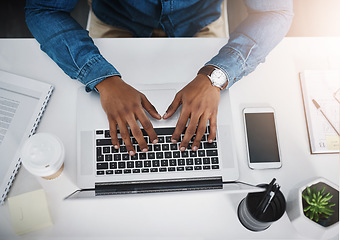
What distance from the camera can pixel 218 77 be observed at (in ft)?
2.62

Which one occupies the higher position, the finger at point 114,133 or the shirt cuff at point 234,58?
the shirt cuff at point 234,58

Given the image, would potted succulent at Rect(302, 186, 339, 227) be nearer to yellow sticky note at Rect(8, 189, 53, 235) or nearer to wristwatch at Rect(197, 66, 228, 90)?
wristwatch at Rect(197, 66, 228, 90)

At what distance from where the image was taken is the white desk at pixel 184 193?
73 cm

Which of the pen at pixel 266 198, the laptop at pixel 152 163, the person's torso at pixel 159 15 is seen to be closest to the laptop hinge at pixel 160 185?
the laptop at pixel 152 163

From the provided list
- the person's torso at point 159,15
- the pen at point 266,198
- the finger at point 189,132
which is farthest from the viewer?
the person's torso at point 159,15

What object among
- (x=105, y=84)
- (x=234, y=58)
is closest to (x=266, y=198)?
(x=234, y=58)

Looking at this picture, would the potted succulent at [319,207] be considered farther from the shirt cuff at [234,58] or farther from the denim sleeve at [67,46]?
the denim sleeve at [67,46]

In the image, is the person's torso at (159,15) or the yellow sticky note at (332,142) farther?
the person's torso at (159,15)

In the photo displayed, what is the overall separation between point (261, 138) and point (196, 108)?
0.74 ft

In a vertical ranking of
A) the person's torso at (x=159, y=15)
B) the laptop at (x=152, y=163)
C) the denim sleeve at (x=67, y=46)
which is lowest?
the laptop at (x=152, y=163)

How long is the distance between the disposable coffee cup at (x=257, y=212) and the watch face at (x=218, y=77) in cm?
32

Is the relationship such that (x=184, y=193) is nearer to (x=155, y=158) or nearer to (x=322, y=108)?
(x=155, y=158)

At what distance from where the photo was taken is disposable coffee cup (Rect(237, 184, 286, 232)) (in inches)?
26.5

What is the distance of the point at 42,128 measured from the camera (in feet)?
2.60
